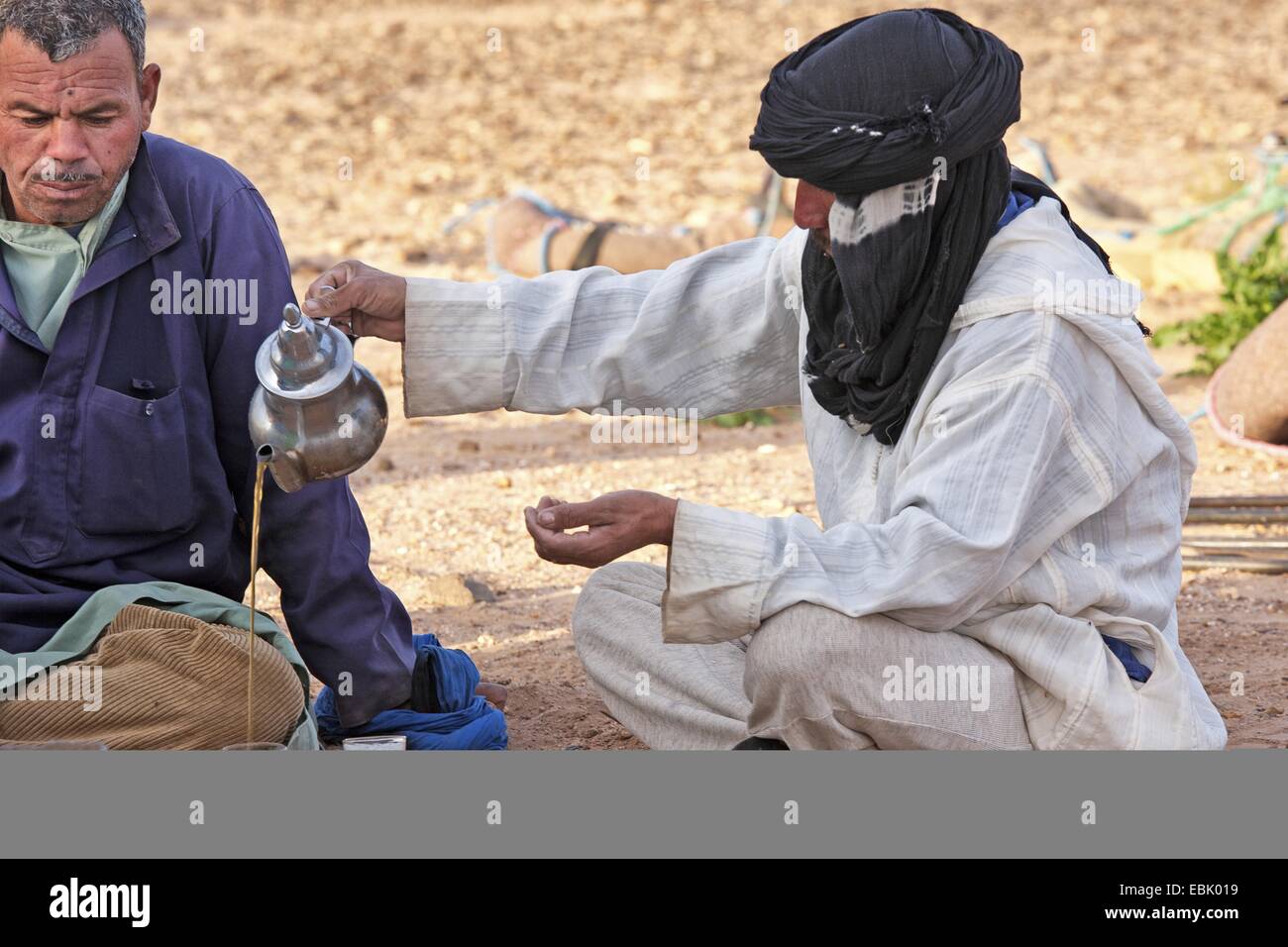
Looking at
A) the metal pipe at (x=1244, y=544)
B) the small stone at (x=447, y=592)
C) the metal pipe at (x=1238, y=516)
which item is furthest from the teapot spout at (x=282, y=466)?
the metal pipe at (x=1238, y=516)

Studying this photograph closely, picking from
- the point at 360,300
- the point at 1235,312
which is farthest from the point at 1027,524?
the point at 1235,312

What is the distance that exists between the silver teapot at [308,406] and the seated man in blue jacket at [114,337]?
277mm

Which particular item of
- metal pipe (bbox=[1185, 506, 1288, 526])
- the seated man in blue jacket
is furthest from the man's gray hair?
metal pipe (bbox=[1185, 506, 1288, 526])

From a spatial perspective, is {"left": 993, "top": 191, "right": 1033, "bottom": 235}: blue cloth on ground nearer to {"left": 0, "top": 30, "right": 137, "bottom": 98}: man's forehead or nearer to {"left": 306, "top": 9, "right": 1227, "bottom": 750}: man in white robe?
{"left": 306, "top": 9, "right": 1227, "bottom": 750}: man in white robe

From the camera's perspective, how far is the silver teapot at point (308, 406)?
297cm

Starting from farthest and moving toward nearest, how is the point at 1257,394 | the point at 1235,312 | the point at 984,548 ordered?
the point at 1235,312
the point at 1257,394
the point at 984,548

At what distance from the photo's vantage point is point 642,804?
2617mm

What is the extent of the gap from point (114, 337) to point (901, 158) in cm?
144

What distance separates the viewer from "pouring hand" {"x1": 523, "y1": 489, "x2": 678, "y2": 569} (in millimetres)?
2938

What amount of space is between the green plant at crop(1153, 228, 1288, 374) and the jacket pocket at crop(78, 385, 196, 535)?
5246 millimetres

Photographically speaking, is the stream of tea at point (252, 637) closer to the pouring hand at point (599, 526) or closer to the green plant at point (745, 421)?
the pouring hand at point (599, 526)

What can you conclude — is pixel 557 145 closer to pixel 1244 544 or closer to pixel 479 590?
pixel 479 590
